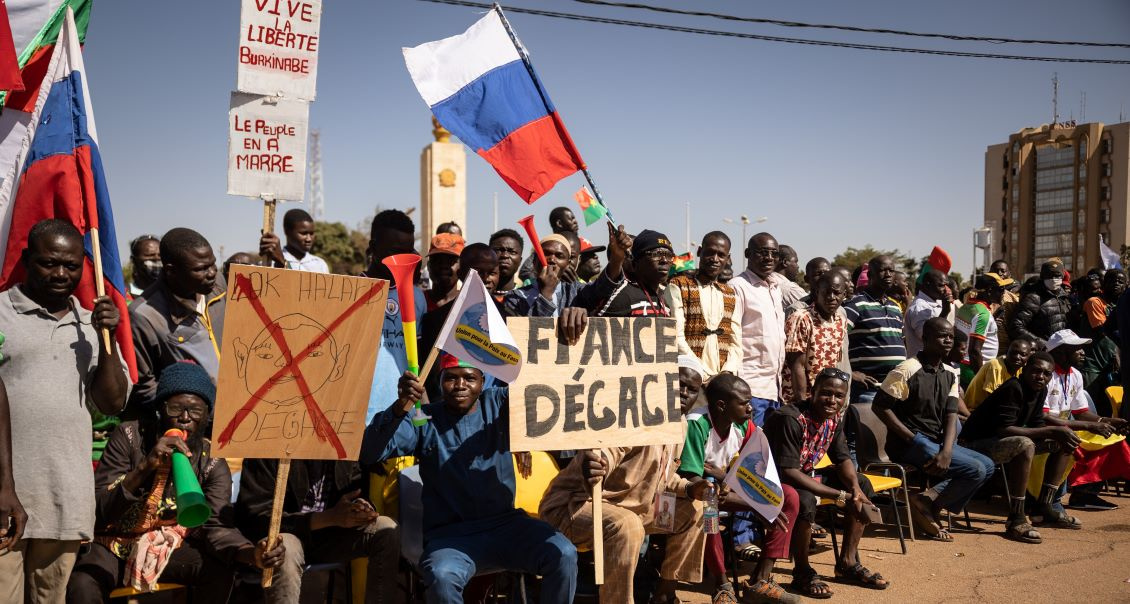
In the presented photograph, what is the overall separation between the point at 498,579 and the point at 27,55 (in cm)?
382

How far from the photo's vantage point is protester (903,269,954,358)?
371 inches

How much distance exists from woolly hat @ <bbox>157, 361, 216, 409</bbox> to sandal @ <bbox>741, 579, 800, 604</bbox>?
3.64m

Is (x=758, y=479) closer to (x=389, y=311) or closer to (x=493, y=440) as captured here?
(x=493, y=440)

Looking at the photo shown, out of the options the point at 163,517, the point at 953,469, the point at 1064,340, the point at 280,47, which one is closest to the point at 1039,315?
the point at 1064,340

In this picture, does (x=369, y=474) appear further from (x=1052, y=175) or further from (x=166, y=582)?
(x=1052, y=175)

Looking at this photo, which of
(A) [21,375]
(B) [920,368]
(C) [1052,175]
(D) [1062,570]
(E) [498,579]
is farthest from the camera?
(C) [1052,175]

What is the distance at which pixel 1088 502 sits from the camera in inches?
363

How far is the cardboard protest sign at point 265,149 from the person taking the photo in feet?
16.3

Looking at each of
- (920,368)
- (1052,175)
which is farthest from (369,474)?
(1052,175)

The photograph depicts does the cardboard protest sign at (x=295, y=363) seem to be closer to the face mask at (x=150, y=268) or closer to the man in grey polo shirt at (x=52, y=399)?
the man in grey polo shirt at (x=52, y=399)

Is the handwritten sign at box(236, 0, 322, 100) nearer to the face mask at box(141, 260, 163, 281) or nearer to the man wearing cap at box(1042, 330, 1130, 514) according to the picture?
the face mask at box(141, 260, 163, 281)

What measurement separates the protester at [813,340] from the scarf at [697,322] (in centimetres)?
98

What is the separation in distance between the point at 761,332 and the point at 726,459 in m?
1.67

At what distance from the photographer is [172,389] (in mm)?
4477
